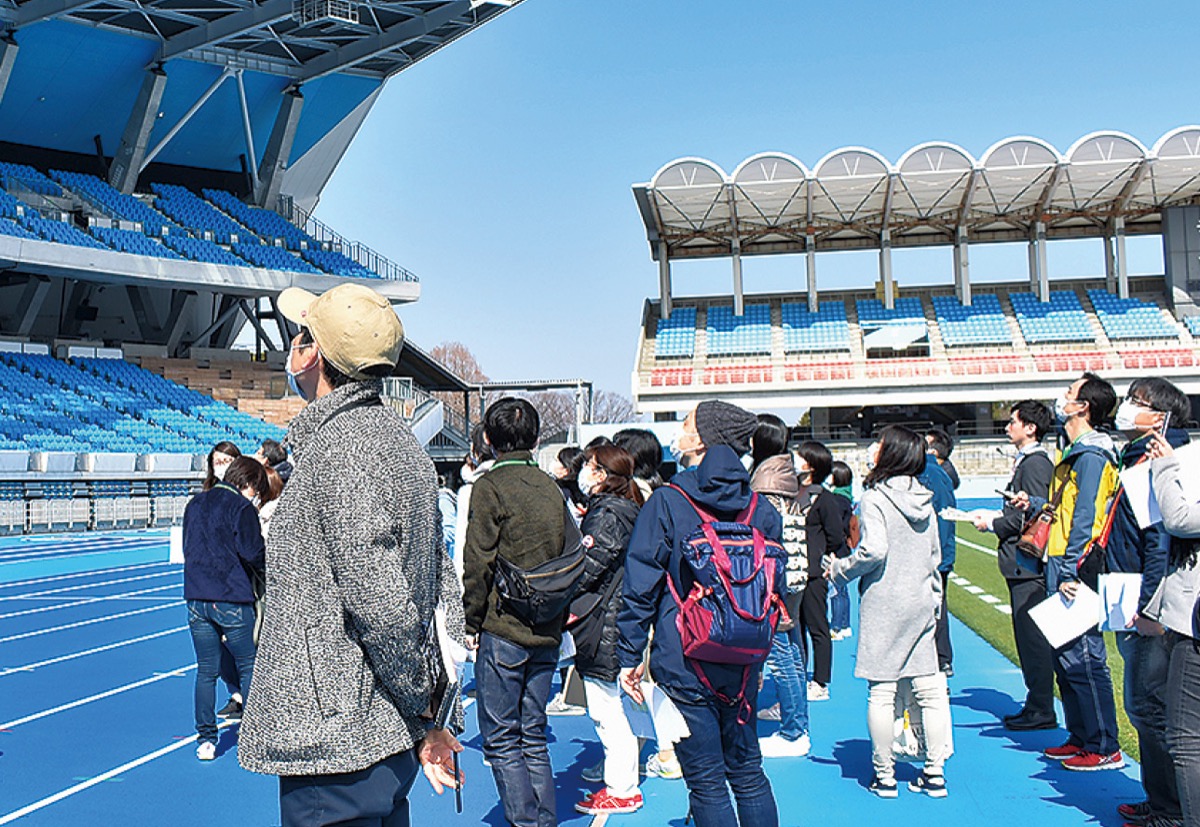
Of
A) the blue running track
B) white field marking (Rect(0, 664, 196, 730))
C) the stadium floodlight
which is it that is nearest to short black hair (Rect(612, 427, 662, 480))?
the blue running track

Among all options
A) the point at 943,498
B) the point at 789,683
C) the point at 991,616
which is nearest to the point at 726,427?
the point at 789,683

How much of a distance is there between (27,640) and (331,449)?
33.4 ft

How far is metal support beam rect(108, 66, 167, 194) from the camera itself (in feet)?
111

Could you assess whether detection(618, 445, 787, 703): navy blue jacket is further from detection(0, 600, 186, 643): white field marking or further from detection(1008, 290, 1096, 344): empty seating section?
detection(1008, 290, 1096, 344): empty seating section

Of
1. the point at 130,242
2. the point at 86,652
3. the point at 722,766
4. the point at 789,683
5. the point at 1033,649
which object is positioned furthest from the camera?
the point at 130,242

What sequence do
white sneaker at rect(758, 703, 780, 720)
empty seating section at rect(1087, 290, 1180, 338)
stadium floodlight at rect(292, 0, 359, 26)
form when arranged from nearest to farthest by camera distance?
white sneaker at rect(758, 703, 780, 720)
stadium floodlight at rect(292, 0, 359, 26)
empty seating section at rect(1087, 290, 1180, 338)

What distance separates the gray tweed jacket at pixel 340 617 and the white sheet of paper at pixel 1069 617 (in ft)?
12.2

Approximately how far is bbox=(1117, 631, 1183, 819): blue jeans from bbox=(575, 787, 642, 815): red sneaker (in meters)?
2.46

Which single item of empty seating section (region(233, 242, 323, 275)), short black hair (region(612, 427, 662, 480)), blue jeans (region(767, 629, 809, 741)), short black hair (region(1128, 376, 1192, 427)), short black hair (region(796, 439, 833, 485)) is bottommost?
blue jeans (region(767, 629, 809, 741))

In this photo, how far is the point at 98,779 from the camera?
604 centimetres

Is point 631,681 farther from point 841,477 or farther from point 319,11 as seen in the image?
point 319,11

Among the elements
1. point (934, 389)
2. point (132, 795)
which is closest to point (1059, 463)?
point (132, 795)

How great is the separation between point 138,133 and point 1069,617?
36327 millimetres

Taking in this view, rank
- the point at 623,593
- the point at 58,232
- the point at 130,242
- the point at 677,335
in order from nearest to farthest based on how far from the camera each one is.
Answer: the point at 623,593
the point at 58,232
the point at 130,242
the point at 677,335
